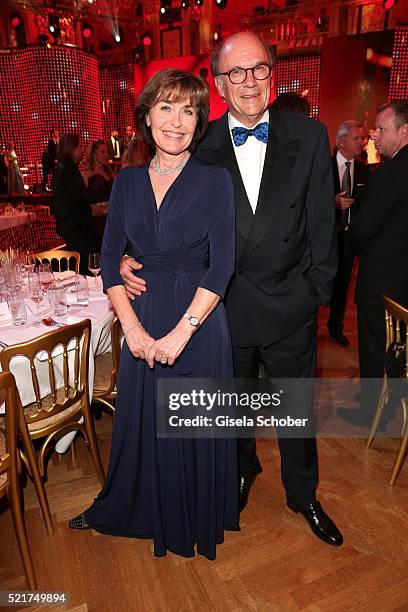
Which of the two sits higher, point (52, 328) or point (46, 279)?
point (46, 279)

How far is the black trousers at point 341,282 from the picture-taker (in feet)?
14.1

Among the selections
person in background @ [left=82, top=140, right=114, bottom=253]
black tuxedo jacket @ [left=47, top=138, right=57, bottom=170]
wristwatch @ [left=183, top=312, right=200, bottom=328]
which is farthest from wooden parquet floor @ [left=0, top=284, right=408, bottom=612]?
black tuxedo jacket @ [left=47, top=138, right=57, bottom=170]

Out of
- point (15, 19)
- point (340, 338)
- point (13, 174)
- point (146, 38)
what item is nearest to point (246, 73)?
point (340, 338)

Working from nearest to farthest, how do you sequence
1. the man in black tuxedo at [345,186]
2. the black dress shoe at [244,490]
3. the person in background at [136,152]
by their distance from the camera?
the black dress shoe at [244,490] → the man in black tuxedo at [345,186] → the person in background at [136,152]

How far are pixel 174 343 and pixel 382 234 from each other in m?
1.82

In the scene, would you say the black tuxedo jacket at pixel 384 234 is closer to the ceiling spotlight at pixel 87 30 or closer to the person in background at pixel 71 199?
the person in background at pixel 71 199

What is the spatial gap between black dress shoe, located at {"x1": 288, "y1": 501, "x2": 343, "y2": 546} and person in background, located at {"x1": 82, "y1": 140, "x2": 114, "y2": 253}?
4006 millimetres

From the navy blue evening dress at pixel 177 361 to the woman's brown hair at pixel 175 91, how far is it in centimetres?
20

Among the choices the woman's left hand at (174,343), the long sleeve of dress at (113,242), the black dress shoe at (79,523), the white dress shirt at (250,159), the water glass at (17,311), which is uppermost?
the white dress shirt at (250,159)

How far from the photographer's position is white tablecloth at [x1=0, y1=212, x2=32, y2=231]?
728cm

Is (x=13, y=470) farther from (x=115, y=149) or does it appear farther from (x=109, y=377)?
(x=115, y=149)

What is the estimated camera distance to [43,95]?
1271 centimetres

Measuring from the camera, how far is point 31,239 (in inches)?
291

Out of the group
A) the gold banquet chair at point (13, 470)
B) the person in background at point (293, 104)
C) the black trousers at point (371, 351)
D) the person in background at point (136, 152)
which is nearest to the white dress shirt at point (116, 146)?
the person in background at point (136, 152)
